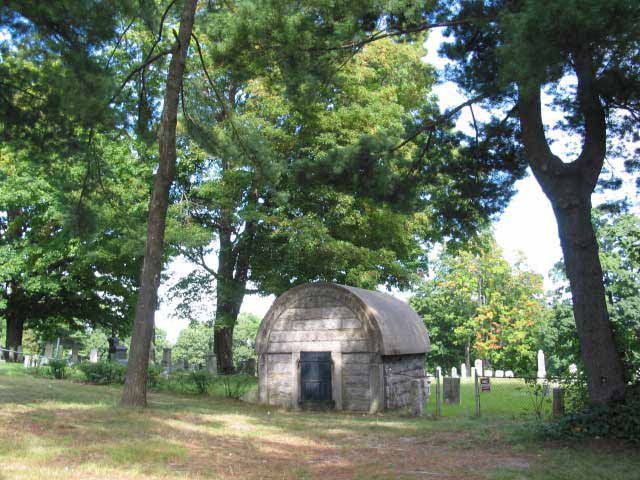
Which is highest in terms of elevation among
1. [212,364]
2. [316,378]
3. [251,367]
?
[212,364]

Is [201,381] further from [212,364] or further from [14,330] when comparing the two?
[14,330]

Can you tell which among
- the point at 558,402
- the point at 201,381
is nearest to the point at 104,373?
the point at 201,381

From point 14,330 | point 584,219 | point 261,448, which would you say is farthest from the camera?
point 14,330

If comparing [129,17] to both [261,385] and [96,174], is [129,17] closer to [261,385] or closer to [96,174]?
[96,174]

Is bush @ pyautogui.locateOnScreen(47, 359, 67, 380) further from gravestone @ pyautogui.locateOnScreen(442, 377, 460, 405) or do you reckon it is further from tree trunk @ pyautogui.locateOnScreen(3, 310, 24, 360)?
gravestone @ pyautogui.locateOnScreen(442, 377, 460, 405)

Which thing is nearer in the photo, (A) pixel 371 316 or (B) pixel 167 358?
(A) pixel 371 316

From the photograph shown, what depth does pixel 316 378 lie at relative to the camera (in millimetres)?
17562

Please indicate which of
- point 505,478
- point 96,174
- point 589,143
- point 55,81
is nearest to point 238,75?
point 55,81

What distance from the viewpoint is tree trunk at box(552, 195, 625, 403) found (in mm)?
10031

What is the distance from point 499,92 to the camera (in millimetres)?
12148

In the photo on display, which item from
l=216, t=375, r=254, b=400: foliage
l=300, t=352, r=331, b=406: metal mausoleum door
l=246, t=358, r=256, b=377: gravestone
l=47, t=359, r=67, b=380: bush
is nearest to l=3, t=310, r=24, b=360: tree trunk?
l=47, t=359, r=67, b=380: bush

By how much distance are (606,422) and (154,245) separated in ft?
32.2

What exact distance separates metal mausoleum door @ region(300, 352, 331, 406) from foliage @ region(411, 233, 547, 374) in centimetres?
2753

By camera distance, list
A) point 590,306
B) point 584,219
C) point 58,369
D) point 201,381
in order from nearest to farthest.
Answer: point 590,306, point 584,219, point 201,381, point 58,369
